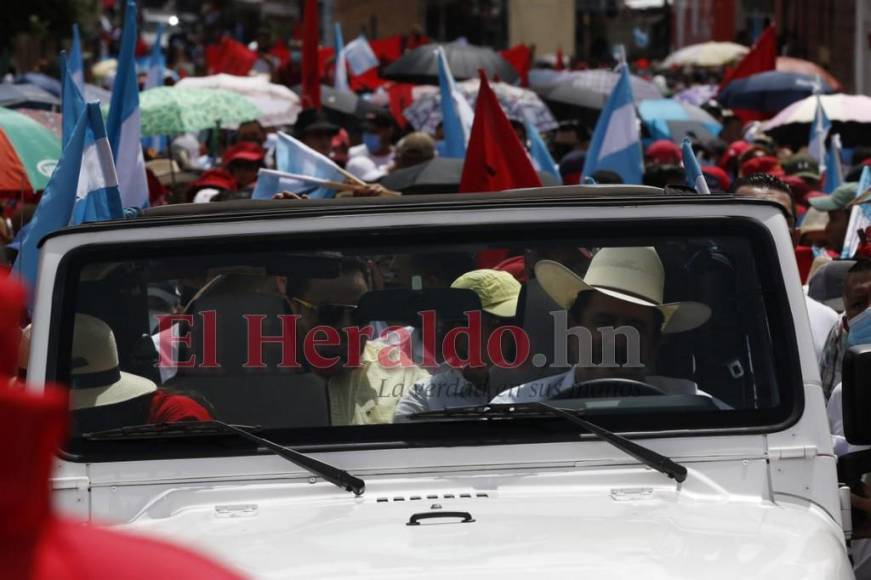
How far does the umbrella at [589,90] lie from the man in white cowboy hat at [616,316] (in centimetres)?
1620

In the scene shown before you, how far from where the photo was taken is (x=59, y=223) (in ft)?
21.6

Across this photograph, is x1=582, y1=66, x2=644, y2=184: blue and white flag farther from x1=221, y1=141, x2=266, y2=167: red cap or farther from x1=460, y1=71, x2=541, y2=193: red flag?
x1=460, y1=71, x2=541, y2=193: red flag

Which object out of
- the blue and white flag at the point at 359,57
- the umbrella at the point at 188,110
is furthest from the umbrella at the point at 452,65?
the umbrella at the point at 188,110

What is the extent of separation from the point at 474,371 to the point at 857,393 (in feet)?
2.66

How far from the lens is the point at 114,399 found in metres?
3.69

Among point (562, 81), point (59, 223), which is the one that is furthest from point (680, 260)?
point (562, 81)

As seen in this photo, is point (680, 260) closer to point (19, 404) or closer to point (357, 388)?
point (357, 388)

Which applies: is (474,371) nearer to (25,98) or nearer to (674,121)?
(25,98)

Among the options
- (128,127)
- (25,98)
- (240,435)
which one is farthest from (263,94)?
(240,435)

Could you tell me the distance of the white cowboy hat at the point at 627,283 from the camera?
148 inches

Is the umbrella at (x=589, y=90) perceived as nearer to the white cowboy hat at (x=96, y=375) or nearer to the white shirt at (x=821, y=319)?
the white shirt at (x=821, y=319)

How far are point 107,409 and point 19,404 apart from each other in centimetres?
246

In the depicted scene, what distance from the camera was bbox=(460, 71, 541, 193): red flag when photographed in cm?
826

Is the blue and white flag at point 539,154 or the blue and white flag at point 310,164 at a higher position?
the blue and white flag at point 310,164
